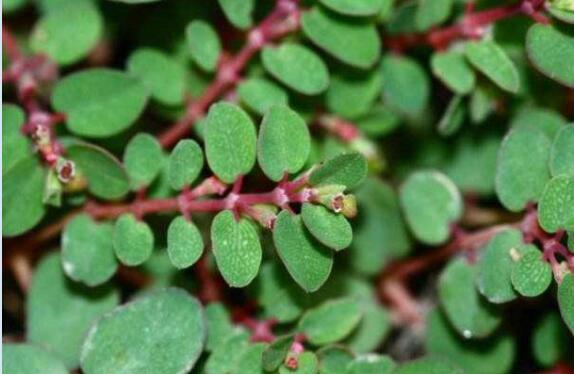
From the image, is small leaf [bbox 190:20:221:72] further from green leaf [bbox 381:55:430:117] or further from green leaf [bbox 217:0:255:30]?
green leaf [bbox 381:55:430:117]

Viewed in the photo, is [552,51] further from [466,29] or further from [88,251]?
[88,251]

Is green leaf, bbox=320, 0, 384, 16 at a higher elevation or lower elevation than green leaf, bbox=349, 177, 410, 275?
higher

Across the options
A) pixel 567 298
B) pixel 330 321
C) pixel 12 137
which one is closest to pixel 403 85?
pixel 330 321

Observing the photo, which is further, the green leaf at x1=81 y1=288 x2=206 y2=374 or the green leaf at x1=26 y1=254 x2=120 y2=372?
the green leaf at x1=26 y1=254 x2=120 y2=372

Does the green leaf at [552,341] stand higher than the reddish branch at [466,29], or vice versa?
the reddish branch at [466,29]

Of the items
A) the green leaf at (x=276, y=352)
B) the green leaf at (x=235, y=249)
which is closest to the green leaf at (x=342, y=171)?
the green leaf at (x=235, y=249)

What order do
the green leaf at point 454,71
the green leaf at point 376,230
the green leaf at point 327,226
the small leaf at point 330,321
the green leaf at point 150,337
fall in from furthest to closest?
the green leaf at point 376,230
the green leaf at point 454,71
the small leaf at point 330,321
the green leaf at point 150,337
the green leaf at point 327,226

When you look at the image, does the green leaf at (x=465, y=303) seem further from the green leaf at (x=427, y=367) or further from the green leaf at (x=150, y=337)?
the green leaf at (x=150, y=337)

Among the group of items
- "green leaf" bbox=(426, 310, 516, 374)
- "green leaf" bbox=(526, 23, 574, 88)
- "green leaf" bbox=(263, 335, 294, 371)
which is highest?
"green leaf" bbox=(526, 23, 574, 88)

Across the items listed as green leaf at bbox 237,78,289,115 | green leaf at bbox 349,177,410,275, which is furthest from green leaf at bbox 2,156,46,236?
green leaf at bbox 349,177,410,275
